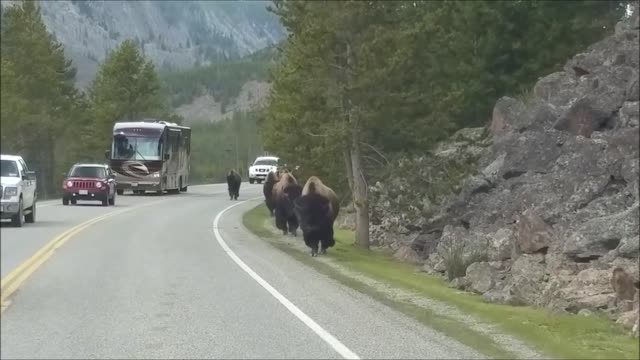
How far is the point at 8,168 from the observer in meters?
8.50

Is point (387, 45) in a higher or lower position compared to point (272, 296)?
higher

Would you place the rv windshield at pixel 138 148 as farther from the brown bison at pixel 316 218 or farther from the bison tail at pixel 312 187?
the brown bison at pixel 316 218

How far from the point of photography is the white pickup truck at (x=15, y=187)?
329 inches

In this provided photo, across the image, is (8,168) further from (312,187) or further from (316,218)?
(312,187)

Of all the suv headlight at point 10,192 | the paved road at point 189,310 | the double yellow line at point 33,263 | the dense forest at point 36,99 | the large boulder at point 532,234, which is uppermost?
the dense forest at point 36,99

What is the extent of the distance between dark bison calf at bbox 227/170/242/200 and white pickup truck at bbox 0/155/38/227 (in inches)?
1330

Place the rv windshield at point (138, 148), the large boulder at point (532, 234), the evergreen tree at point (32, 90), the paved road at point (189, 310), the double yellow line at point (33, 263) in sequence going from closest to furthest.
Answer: the evergreen tree at point (32, 90) → the double yellow line at point (33, 263) → the paved road at point (189, 310) → the large boulder at point (532, 234) → the rv windshield at point (138, 148)

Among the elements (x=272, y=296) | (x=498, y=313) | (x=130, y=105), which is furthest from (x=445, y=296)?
(x=130, y=105)

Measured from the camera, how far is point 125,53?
51.1 metres

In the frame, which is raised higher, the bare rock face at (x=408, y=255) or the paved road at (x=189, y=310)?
the paved road at (x=189, y=310)

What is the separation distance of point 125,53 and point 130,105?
32.3 feet

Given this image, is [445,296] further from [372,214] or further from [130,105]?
[130,105]

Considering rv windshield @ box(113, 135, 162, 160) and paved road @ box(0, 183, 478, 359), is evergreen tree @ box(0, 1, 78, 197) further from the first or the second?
rv windshield @ box(113, 135, 162, 160)

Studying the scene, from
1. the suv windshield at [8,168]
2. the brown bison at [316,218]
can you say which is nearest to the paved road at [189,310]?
the suv windshield at [8,168]
